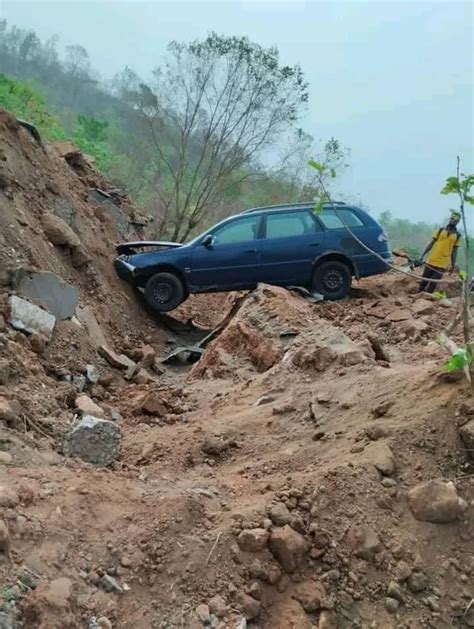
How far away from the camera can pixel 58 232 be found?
943 cm

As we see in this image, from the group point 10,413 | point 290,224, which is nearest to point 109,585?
point 10,413

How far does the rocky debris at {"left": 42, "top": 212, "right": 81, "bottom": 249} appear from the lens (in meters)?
9.34

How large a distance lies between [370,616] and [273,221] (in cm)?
776

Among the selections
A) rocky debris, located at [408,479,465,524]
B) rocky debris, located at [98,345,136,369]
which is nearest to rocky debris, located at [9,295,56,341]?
rocky debris, located at [98,345,136,369]

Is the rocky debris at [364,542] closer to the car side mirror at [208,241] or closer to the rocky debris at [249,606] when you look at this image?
the rocky debris at [249,606]

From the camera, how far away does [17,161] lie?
32.6 ft

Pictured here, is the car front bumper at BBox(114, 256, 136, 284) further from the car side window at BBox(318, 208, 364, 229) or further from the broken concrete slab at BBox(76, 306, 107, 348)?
the car side window at BBox(318, 208, 364, 229)

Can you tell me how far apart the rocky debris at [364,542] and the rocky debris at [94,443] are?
171 centimetres

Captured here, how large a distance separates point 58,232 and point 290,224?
137 inches

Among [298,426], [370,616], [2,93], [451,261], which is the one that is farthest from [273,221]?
[2,93]

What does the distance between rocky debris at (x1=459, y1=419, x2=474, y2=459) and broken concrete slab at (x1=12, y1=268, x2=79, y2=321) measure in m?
4.86

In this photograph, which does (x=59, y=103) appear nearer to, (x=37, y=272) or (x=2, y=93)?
(x=2, y=93)

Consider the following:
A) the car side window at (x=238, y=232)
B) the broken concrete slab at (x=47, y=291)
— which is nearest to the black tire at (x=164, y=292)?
the car side window at (x=238, y=232)

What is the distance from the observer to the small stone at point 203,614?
2879 mm
